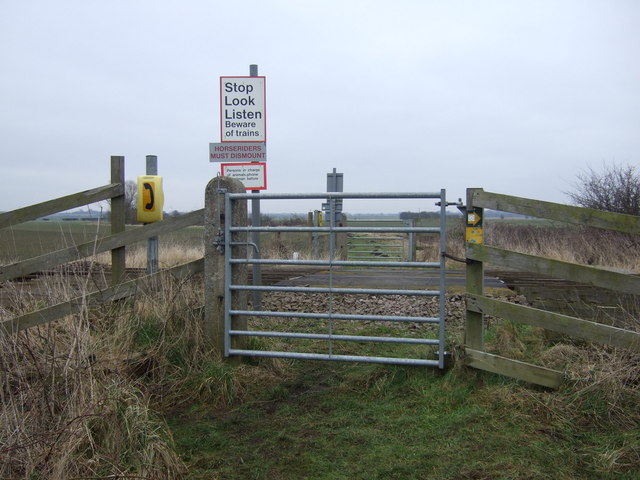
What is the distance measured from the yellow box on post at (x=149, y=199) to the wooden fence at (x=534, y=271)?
11.1 feet

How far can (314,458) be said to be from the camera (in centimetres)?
383

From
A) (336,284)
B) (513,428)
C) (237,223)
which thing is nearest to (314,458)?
(513,428)

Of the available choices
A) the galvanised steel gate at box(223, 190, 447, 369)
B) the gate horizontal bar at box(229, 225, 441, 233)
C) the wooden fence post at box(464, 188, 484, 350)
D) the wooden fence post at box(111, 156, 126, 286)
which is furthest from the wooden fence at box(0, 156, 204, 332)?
the wooden fence post at box(464, 188, 484, 350)

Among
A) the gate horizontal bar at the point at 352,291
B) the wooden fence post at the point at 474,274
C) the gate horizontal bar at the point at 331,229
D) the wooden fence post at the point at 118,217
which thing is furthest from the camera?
the wooden fence post at the point at 118,217

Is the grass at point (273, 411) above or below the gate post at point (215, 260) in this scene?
below

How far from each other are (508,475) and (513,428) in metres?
0.71

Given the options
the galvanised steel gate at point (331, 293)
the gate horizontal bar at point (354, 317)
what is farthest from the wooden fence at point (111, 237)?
the gate horizontal bar at point (354, 317)

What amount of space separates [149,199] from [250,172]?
70.6 inches

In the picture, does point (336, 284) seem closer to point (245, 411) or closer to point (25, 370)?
point (245, 411)

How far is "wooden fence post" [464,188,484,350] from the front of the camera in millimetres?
4961

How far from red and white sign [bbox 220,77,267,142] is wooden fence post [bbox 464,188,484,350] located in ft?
11.6

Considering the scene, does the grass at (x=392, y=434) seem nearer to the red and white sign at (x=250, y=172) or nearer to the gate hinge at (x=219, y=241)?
the gate hinge at (x=219, y=241)

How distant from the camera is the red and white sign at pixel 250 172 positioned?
7793 mm

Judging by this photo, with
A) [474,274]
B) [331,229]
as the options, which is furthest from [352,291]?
[474,274]
